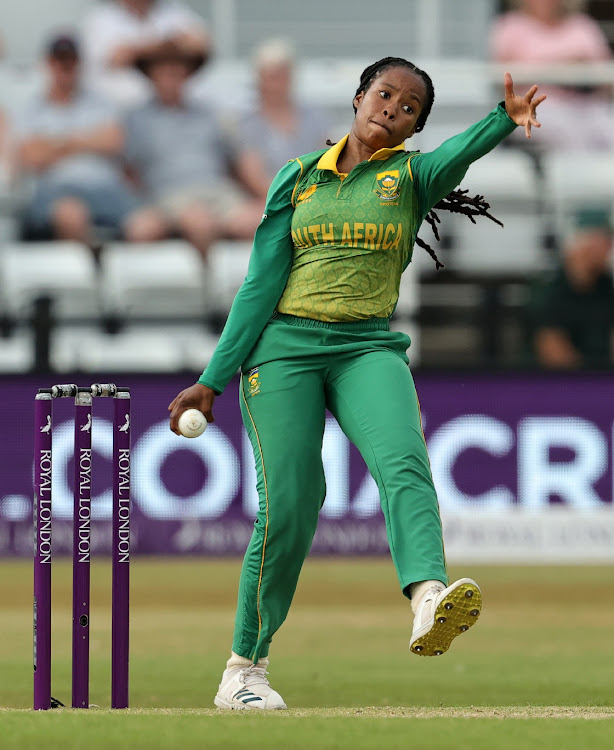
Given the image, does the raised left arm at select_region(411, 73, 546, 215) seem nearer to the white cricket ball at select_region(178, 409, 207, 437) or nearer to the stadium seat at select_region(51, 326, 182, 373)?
the white cricket ball at select_region(178, 409, 207, 437)

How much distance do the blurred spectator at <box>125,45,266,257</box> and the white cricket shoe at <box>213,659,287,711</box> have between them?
7.16 meters

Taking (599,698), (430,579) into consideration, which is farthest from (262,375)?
(599,698)

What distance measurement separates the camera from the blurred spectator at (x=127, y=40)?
1215 cm

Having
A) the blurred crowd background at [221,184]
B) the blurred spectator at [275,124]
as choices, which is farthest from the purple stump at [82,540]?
the blurred spectator at [275,124]

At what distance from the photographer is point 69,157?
1183 centimetres

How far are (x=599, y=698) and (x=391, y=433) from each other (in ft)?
4.91

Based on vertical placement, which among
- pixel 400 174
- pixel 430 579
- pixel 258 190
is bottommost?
pixel 430 579

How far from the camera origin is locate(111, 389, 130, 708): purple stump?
14.6 ft

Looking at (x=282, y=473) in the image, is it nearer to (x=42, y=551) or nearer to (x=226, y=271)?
(x=42, y=551)

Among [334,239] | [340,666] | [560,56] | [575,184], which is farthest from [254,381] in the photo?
[560,56]

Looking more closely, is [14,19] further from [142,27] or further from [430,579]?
[430,579]

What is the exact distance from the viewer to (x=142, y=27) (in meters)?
12.4

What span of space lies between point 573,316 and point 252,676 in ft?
22.3

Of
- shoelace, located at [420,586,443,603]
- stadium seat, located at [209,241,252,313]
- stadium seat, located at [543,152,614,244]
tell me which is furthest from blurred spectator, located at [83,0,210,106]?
shoelace, located at [420,586,443,603]
